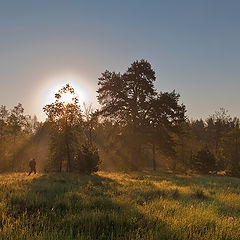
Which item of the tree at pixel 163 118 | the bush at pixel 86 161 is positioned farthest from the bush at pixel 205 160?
the bush at pixel 86 161

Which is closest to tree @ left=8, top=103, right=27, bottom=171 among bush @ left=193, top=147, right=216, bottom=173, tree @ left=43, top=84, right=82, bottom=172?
tree @ left=43, top=84, right=82, bottom=172

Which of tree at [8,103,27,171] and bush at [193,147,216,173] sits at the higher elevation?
tree at [8,103,27,171]

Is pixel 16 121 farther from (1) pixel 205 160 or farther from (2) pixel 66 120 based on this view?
(1) pixel 205 160

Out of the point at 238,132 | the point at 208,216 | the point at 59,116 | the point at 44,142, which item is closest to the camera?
the point at 208,216

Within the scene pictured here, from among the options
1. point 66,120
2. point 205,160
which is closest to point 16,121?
Result: point 66,120

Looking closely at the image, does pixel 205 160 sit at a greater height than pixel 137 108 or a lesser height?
lesser

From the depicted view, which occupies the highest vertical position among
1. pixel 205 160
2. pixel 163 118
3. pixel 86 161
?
pixel 163 118

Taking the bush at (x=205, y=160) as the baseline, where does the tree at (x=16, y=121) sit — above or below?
above

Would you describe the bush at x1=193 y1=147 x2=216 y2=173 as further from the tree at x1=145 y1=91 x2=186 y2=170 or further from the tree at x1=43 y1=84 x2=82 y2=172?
the tree at x1=43 y1=84 x2=82 y2=172

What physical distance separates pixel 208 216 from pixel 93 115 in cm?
2478

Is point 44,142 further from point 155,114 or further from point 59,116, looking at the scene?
point 155,114

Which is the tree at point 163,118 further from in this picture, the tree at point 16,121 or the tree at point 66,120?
the tree at point 16,121

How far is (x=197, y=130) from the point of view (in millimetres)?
69625

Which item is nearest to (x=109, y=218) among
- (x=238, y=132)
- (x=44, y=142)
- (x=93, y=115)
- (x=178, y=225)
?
(x=178, y=225)
